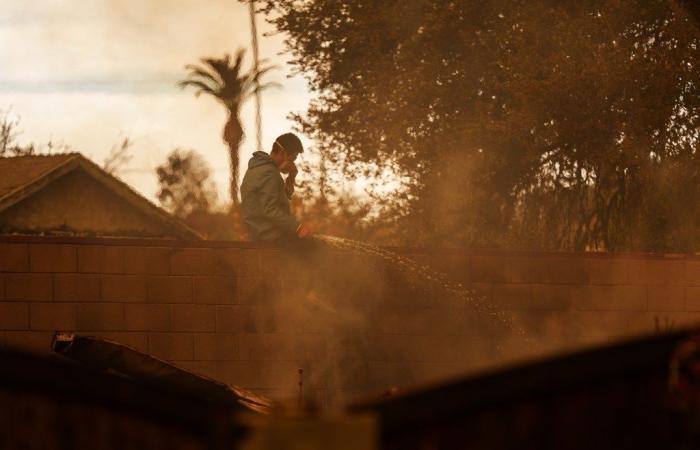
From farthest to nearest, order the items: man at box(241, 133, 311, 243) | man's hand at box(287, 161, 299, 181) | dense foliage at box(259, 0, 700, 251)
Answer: dense foliage at box(259, 0, 700, 251) < man's hand at box(287, 161, 299, 181) < man at box(241, 133, 311, 243)

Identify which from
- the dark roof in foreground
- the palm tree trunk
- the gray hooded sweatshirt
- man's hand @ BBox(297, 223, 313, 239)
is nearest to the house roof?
the gray hooded sweatshirt

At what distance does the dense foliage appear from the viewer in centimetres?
2083

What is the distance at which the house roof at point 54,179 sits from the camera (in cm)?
3123

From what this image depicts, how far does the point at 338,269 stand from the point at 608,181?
430 inches

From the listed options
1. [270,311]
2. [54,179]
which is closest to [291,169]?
[270,311]

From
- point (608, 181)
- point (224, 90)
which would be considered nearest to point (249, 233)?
point (608, 181)

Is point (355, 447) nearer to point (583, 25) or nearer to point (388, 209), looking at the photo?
point (583, 25)

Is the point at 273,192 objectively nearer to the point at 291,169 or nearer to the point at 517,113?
the point at 291,169

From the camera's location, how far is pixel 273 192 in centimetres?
1198

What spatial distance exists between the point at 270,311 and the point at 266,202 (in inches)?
40.3

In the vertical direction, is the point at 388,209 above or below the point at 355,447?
above

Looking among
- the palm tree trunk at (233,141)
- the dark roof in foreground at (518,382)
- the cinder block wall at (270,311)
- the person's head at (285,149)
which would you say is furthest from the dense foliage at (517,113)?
the palm tree trunk at (233,141)

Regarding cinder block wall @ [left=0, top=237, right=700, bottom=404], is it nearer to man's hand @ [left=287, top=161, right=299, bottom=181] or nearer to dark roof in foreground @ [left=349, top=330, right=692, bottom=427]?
man's hand @ [left=287, top=161, right=299, bottom=181]

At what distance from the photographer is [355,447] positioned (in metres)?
4.25
